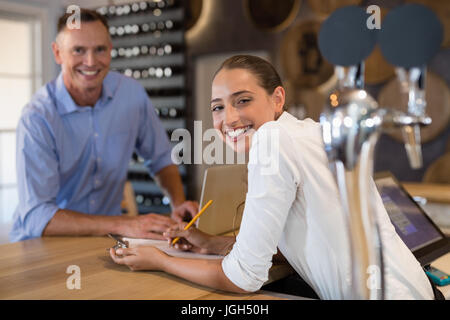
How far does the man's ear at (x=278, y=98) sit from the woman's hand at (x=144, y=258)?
559 millimetres

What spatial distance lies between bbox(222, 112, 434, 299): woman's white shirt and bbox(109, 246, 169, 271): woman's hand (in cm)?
29

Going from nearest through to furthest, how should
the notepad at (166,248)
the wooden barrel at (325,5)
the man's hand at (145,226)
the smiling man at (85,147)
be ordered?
the notepad at (166,248) → the man's hand at (145,226) → the smiling man at (85,147) → the wooden barrel at (325,5)

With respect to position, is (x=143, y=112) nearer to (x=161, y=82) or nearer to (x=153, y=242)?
(x=153, y=242)

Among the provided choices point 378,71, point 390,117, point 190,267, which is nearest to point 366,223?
point 390,117

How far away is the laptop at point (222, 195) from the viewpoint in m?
1.71

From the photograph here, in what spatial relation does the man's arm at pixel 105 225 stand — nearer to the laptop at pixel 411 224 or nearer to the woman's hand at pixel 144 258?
the woman's hand at pixel 144 258

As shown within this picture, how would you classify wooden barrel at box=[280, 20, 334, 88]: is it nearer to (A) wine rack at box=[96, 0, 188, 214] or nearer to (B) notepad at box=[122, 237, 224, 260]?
(A) wine rack at box=[96, 0, 188, 214]

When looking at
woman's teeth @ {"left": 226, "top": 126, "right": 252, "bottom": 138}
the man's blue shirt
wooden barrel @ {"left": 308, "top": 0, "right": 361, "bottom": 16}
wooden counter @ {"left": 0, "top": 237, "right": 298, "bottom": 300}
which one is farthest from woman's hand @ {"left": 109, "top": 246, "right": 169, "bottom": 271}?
wooden barrel @ {"left": 308, "top": 0, "right": 361, "bottom": 16}

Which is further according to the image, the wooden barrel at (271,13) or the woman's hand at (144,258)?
the wooden barrel at (271,13)

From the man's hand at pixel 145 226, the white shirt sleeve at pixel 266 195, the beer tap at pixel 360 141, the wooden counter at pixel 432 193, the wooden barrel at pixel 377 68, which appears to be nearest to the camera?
the beer tap at pixel 360 141

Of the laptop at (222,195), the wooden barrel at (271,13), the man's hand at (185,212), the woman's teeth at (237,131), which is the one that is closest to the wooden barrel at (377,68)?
the wooden barrel at (271,13)

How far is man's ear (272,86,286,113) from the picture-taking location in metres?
1.43

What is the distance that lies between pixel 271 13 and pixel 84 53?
9.75ft

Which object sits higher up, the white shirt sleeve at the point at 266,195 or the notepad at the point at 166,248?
the white shirt sleeve at the point at 266,195
